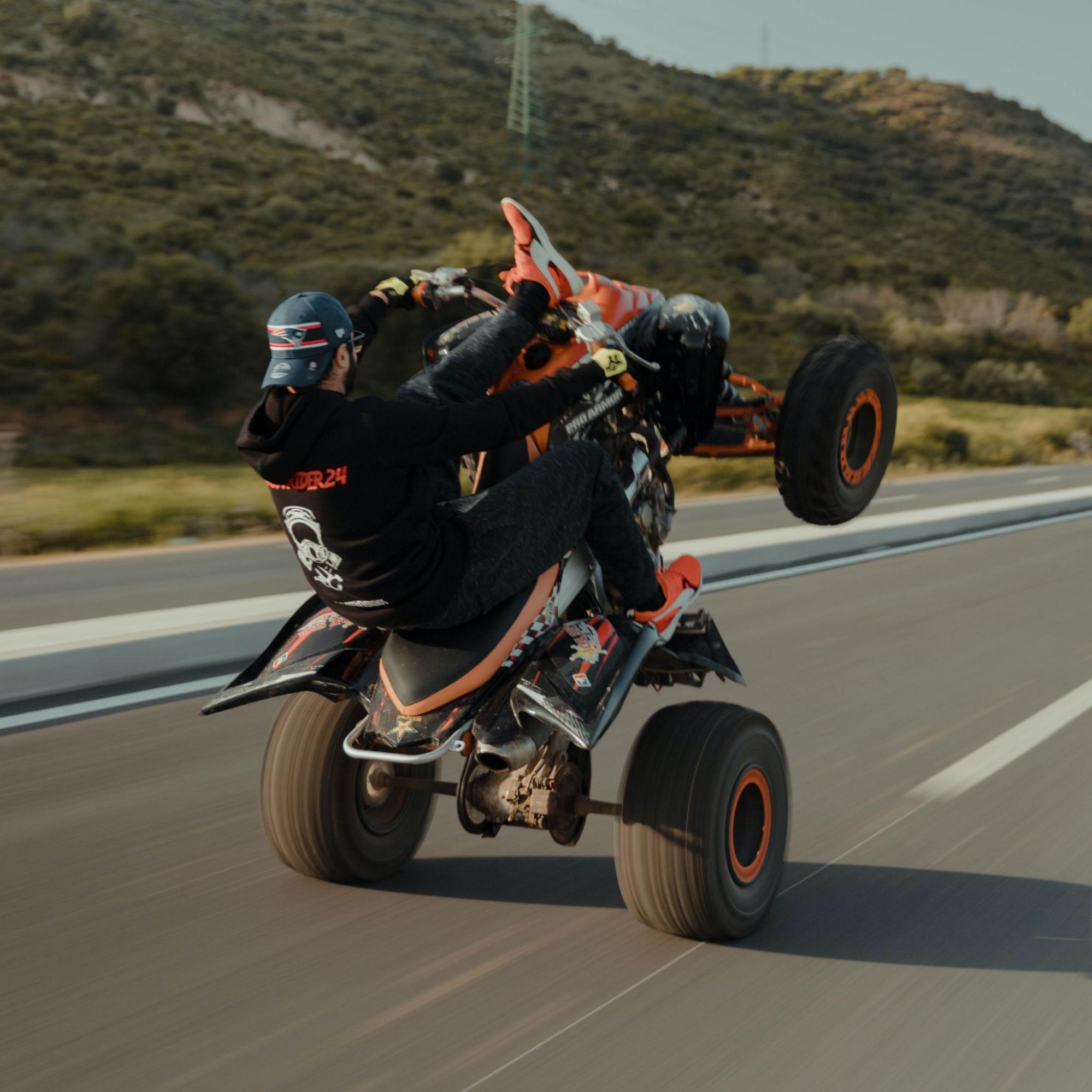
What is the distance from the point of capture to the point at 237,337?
95.1ft

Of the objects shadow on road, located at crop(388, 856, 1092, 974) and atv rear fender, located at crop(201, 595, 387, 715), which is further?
shadow on road, located at crop(388, 856, 1092, 974)

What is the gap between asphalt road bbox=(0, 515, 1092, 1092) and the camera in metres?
3.32

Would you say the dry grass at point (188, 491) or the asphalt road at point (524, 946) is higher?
the asphalt road at point (524, 946)

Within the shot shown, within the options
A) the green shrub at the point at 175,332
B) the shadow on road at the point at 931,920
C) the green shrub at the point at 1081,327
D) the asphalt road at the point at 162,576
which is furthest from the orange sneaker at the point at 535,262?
the green shrub at the point at 1081,327

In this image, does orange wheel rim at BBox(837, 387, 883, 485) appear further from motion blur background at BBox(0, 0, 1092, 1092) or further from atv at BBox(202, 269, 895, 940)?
motion blur background at BBox(0, 0, 1092, 1092)

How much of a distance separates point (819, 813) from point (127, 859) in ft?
7.99

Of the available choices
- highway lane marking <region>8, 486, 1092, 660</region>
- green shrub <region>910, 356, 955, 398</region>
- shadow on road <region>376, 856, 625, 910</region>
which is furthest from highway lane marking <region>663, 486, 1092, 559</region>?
green shrub <region>910, 356, 955, 398</region>

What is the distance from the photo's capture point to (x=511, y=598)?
12.8 ft

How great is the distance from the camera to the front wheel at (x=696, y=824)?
3.84 metres

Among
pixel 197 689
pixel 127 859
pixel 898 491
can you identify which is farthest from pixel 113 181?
pixel 127 859

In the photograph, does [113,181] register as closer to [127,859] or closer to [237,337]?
[237,337]

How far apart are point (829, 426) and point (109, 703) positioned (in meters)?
3.73

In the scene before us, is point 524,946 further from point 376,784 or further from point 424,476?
point 424,476

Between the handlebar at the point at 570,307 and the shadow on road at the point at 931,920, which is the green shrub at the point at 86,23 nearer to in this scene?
the handlebar at the point at 570,307
